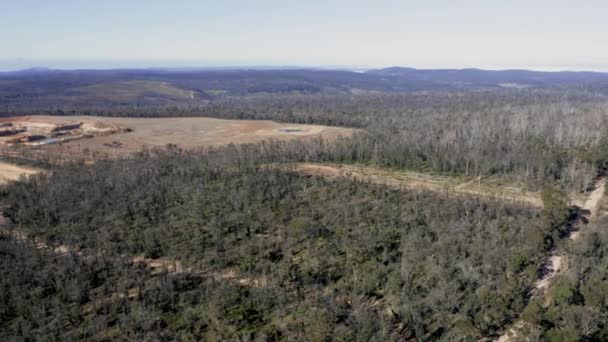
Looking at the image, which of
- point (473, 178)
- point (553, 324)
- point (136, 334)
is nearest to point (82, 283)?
point (136, 334)

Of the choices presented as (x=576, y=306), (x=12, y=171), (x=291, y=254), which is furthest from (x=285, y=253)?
(x=12, y=171)

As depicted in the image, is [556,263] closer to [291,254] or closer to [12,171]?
[291,254]

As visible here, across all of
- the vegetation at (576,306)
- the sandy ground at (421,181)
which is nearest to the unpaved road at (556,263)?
the vegetation at (576,306)

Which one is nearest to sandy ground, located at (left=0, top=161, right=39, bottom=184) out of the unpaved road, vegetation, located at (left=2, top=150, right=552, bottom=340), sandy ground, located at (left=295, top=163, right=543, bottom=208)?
vegetation, located at (left=2, top=150, right=552, bottom=340)

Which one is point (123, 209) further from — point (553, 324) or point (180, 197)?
point (553, 324)

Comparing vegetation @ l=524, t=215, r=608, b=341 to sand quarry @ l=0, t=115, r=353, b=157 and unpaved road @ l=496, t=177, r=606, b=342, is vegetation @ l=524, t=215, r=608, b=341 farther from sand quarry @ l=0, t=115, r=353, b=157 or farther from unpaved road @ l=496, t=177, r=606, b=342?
sand quarry @ l=0, t=115, r=353, b=157
